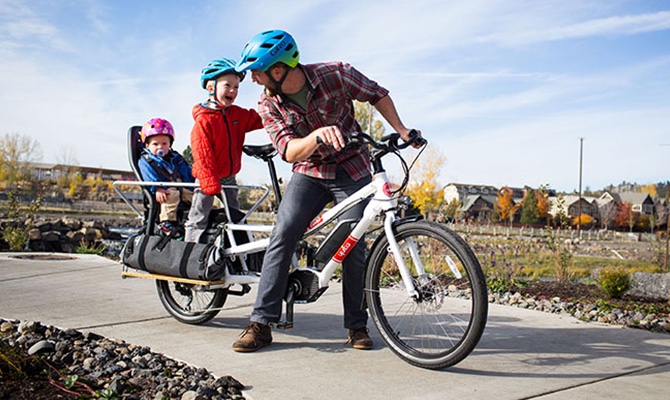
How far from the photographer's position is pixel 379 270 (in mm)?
3713

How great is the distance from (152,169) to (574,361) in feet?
11.3

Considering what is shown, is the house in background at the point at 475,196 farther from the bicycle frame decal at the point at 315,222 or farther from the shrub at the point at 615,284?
the bicycle frame decal at the point at 315,222

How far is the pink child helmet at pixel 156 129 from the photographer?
5.16 m

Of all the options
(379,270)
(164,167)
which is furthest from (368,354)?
(164,167)

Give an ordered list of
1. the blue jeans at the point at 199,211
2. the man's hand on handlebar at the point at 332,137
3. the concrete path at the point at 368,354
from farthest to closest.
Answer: the blue jeans at the point at 199,211
the man's hand on handlebar at the point at 332,137
the concrete path at the point at 368,354

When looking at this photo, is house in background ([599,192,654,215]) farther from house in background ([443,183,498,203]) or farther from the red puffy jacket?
the red puffy jacket

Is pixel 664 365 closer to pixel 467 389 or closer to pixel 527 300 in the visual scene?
pixel 467 389

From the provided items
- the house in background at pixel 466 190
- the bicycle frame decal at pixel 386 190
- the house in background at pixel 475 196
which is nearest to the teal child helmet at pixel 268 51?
the bicycle frame decal at pixel 386 190

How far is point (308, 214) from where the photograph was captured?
3877mm

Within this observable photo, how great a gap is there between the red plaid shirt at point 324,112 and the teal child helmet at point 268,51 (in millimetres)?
152

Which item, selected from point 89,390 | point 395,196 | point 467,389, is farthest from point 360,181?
point 89,390

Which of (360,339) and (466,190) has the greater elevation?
(466,190)

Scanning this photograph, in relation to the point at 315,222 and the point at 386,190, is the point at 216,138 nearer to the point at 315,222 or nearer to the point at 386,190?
the point at 315,222

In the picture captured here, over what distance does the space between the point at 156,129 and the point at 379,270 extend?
8.33 feet
